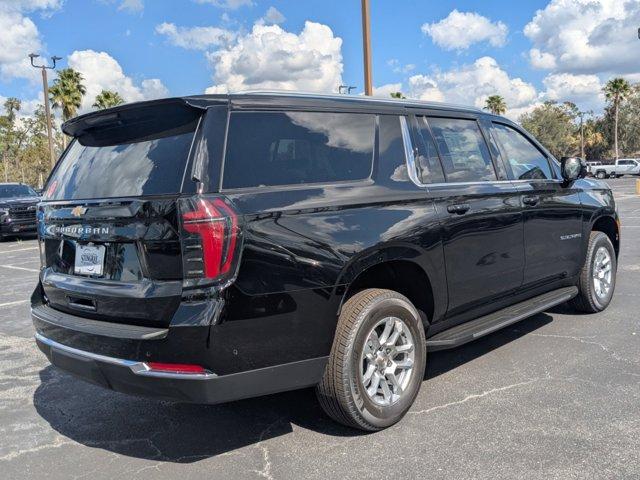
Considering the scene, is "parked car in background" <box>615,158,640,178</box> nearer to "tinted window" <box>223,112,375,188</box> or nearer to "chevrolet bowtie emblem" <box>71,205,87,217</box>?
"tinted window" <box>223,112,375,188</box>

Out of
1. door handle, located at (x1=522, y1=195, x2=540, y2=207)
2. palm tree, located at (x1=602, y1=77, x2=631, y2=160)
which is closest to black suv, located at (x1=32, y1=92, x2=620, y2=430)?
door handle, located at (x1=522, y1=195, x2=540, y2=207)

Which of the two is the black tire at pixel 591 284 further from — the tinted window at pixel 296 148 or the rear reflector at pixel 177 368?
the rear reflector at pixel 177 368

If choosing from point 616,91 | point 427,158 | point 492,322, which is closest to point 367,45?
point 427,158

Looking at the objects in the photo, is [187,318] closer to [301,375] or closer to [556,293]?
[301,375]

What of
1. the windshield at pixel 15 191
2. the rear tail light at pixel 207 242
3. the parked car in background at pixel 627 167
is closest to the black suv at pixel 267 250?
the rear tail light at pixel 207 242

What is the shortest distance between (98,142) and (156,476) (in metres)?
1.92

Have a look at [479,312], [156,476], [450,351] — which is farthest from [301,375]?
[450,351]

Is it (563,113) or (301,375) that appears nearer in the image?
(301,375)

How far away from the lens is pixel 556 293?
196 inches

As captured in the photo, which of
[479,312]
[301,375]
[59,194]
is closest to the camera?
[301,375]

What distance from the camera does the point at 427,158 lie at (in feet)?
12.7

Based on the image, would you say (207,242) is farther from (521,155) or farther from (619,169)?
(619,169)

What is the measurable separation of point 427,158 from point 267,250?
5.11 feet

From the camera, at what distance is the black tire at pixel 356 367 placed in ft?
10.2
